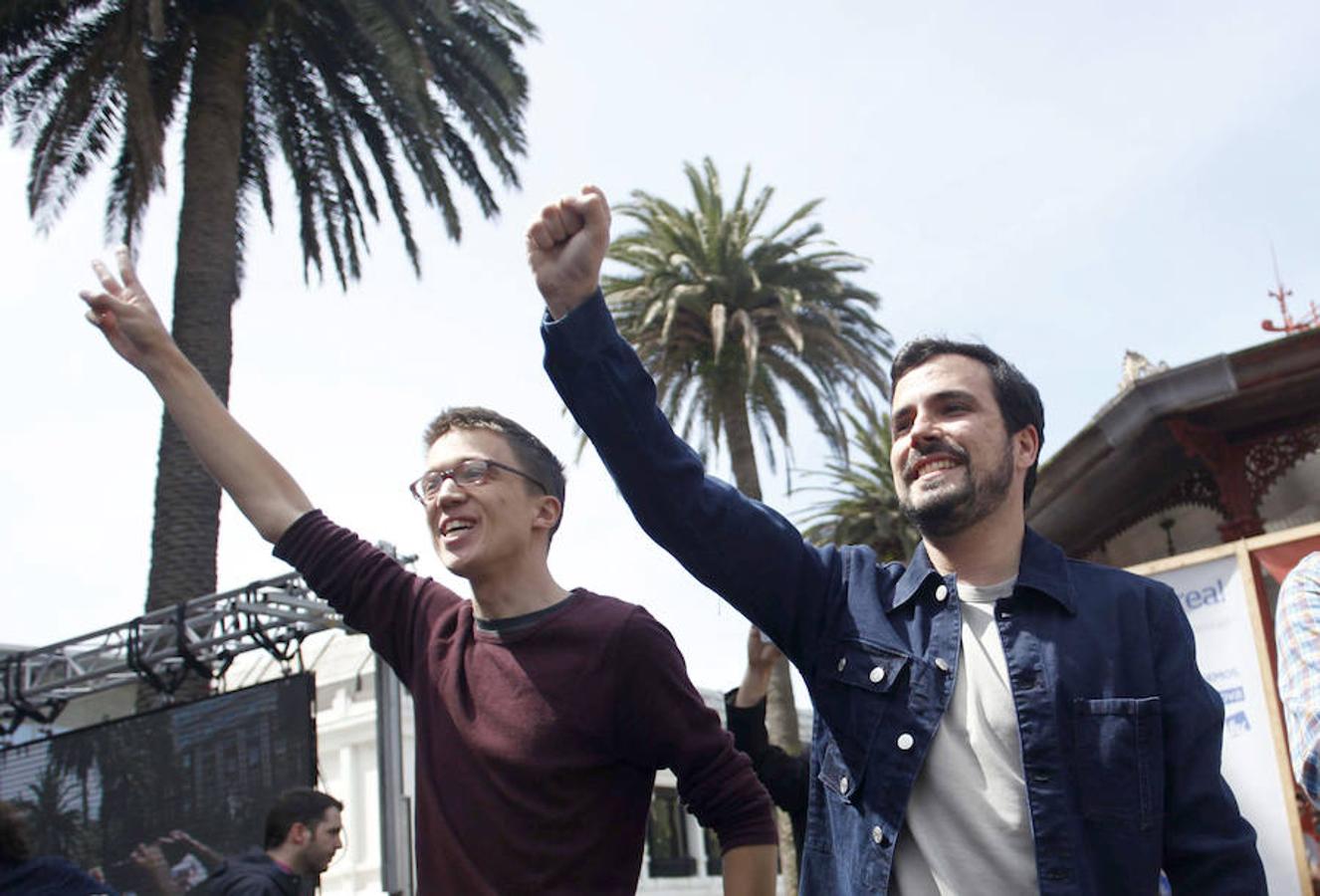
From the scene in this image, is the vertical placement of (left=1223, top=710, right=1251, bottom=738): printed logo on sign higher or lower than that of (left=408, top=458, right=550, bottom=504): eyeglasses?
lower

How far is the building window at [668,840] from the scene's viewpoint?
3888 cm

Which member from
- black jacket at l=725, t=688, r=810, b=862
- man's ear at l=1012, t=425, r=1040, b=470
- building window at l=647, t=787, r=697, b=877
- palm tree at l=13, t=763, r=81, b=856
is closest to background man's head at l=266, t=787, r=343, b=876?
black jacket at l=725, t=688, r=810, b=862

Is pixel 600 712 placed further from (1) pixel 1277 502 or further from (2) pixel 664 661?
(1) pixel 1277 502

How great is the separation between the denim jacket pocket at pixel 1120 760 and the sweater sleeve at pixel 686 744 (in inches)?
36.5

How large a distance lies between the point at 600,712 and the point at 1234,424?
653 cm

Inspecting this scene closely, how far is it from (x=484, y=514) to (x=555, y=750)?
0.60 m

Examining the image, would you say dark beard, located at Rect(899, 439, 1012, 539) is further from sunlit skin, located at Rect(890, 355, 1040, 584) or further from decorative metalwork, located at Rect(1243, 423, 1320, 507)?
decorative metalwork, located at Rect(1243, 423, 1320, 507)

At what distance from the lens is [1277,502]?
8180 mm

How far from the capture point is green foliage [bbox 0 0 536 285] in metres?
13.7

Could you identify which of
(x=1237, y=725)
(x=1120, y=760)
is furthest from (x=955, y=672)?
(x=1237, y=725)

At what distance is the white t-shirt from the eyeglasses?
1327mm

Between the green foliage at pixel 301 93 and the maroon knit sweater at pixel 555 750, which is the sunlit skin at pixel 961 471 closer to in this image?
the maroon knit sweater at pixel 555 750

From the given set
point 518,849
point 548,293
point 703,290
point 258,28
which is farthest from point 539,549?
point 703,290

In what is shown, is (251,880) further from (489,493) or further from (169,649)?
(169,649)
